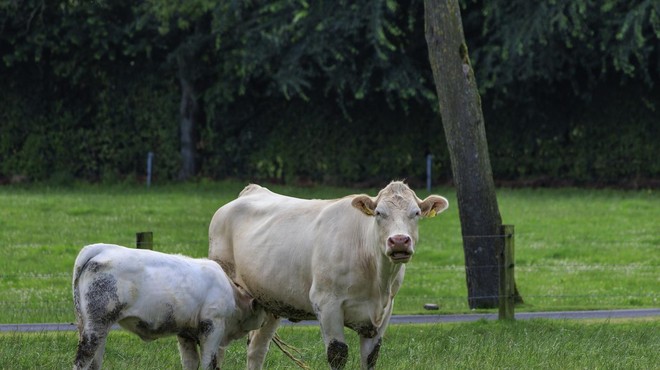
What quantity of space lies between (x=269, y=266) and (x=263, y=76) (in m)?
Answer: 23.5

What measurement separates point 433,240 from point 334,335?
14104 mm

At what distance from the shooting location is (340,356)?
11.9 metres

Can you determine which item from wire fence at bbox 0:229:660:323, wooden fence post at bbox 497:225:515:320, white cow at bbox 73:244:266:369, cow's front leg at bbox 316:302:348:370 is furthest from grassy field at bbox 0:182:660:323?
cow's front leg at bbox 316:302:348:370

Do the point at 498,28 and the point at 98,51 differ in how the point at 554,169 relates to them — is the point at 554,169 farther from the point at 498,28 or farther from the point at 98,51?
the point at 98,51

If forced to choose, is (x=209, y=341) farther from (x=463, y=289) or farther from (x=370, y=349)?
(x=463, y=289)

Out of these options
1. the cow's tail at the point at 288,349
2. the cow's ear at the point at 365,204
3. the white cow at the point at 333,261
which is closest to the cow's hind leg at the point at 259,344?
the white cow at the point at 333,261

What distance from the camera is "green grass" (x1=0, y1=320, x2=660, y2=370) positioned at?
12719 mm

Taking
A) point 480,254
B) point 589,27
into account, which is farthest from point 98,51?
→ point 480,254

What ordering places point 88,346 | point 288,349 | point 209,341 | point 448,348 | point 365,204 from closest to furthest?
point 88,346, point 209,341, point 365,204, point 448,348, point 288,349

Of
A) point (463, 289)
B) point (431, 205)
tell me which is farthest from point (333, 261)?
point (463, 289)

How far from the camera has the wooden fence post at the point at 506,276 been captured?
17062mm

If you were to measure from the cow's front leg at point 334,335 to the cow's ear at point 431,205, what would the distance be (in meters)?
1.16

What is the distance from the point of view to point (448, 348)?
1406cm

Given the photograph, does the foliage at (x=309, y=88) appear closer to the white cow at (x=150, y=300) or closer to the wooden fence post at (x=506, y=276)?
the wooden fence post at (x=506, y=276)
